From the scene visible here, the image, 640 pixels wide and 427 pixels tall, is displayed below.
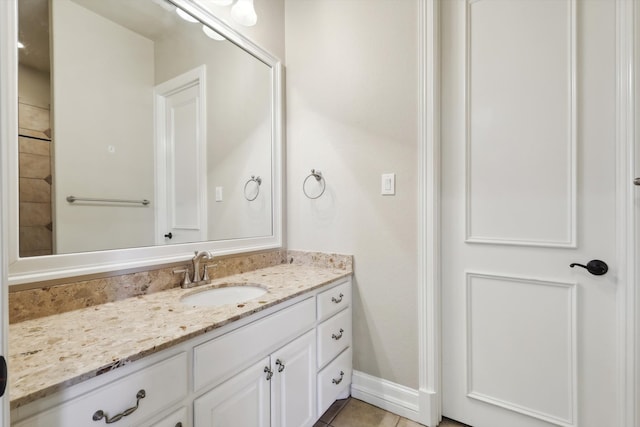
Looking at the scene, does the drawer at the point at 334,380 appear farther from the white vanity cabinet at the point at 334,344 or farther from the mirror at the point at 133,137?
the mirror at the point at 133,137

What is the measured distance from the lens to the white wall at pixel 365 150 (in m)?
1.57

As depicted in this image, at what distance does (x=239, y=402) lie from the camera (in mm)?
1003

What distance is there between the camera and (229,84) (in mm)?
1714

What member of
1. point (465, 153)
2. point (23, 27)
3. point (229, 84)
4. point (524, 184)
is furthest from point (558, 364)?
point (23, 27)

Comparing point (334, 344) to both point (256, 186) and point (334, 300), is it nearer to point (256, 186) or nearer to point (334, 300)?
point (334, 300)

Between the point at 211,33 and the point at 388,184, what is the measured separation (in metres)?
1.26

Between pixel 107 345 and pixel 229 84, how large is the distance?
1470 mm

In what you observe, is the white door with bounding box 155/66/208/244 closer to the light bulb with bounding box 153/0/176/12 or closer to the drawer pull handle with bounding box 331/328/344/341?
the light bulb with bounding box 153/0/176/12

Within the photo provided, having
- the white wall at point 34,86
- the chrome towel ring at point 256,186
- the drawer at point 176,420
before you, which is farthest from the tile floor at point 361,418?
the white wall at point 34,86

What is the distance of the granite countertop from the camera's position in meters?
0.62

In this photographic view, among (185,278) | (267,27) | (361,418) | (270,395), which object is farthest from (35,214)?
(361,418)

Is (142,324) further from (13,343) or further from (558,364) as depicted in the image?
(558,364)

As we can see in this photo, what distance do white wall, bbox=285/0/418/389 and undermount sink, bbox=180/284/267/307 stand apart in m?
0.55

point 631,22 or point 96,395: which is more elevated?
point 631,22
